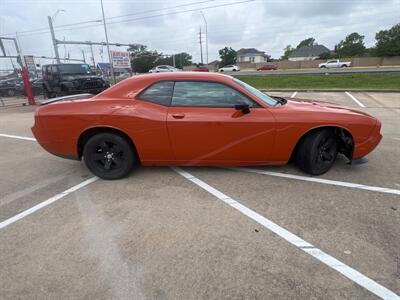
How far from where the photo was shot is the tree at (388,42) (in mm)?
58916

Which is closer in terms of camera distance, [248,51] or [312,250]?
[312,250]

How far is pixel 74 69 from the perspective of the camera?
14.4 m

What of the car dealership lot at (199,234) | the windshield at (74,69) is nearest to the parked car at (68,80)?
the windshield at (74,69)

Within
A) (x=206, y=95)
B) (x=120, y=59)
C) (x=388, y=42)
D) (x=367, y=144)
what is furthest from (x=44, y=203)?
(x=388, y=42)

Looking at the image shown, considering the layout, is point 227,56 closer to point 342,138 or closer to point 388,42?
point 388,42

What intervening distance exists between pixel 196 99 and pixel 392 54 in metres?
69.6

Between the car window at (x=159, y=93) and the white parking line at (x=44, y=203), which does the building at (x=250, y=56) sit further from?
the white parking line at (x=44, y=203)

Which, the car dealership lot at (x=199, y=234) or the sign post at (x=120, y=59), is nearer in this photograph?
the car dealership lot at (x=199, y=234)

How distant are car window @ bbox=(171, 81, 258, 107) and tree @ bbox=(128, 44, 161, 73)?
7586 cm

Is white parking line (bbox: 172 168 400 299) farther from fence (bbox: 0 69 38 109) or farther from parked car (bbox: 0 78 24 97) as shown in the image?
parked car (bbox: 0 78 24 97)

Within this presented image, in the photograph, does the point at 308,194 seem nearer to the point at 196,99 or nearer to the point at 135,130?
the point at 196,99

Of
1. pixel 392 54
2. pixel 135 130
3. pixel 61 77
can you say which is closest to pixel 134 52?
pixel 392 54

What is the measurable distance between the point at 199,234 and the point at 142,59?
84.0 m

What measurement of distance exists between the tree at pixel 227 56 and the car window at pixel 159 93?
267 ft
